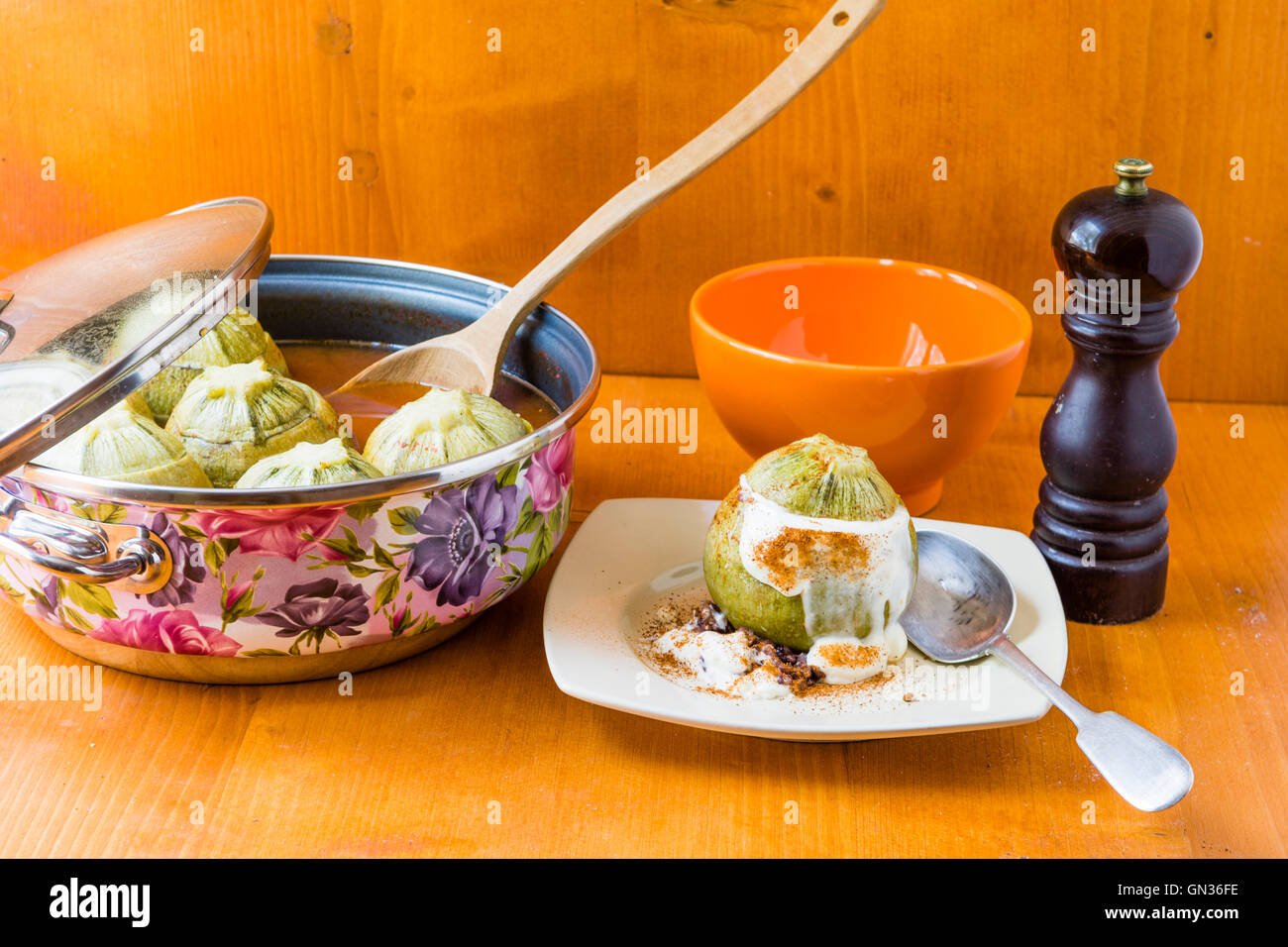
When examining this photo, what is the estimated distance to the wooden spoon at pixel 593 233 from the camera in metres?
0.68

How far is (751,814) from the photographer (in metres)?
0.50

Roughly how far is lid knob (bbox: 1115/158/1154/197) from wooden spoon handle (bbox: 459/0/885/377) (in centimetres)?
19

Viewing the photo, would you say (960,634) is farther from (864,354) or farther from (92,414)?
(92,414)

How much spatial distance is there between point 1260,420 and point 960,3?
1.14 feet

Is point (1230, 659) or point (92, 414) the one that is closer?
point (92, 414)

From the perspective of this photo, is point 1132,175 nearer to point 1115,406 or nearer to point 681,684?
point 1115,406

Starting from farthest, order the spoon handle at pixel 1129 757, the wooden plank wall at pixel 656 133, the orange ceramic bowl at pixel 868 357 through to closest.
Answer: the wooden plank wall at pixel 656 133, the orange ceramic bowl at pixel 868 357, the spoon handle at pixel 1129 757

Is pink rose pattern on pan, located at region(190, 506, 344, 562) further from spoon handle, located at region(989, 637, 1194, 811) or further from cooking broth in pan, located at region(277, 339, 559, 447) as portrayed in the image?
spoon handle, located at region(989, 637, 1194, 811)

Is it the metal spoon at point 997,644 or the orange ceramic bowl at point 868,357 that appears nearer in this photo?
the metal spoon at point 997,644


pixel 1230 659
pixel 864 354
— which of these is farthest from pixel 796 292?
pixel 1230 659

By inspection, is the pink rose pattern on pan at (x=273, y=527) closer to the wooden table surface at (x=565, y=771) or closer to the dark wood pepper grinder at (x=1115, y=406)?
the wooden table surface at (x=565, y=771)

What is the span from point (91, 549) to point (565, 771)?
0.21 meters

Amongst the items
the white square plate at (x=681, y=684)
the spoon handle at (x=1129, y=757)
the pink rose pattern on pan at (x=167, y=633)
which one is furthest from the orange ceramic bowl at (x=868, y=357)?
the pink rose pattern on pan at (x=167, y=633)

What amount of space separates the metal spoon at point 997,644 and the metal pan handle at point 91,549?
1.06ft
